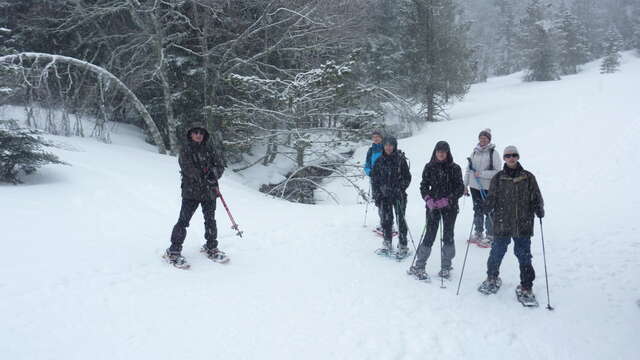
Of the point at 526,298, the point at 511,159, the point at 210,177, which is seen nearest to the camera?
the point at 511,159

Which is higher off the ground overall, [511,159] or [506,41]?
[506,41]

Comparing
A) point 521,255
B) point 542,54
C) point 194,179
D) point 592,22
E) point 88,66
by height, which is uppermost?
point 592,22

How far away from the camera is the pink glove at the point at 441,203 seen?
534cm

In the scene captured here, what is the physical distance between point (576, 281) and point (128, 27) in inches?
672

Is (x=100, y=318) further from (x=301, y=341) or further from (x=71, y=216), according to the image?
(x=71, y=216)

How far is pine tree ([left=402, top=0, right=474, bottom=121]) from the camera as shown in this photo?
21.8 m

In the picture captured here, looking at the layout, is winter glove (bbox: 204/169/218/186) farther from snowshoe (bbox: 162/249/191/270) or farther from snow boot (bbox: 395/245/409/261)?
snow boot (bbox: 395/245/409/261)

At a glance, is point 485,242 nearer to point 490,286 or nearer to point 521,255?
point 490,286

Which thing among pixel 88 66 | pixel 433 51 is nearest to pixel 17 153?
pixel 88 66

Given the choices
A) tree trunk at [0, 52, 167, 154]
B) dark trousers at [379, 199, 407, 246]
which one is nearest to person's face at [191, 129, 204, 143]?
dark trousers at [379, 199, 407, 246]

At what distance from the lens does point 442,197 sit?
211 inches

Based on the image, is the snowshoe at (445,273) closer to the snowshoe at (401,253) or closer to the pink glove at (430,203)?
the snowshoe at (401,253)

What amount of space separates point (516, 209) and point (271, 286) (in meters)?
3.30

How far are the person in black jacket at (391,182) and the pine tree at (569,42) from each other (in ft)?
155
